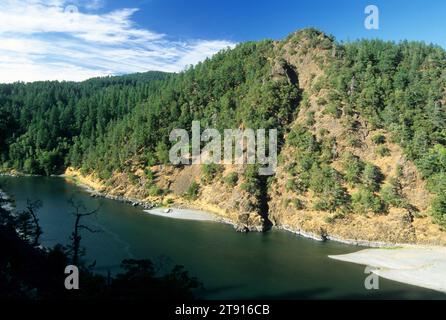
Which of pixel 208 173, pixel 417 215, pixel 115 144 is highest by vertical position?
pixel 115 144

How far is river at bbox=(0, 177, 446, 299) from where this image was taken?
5122cm

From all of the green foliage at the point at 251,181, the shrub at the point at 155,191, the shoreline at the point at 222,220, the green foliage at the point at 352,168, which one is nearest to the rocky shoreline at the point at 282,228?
the shoreline at the point at 222,220

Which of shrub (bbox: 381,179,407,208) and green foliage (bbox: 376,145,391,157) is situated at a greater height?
green foliage (bbox: 376,145,391,157)

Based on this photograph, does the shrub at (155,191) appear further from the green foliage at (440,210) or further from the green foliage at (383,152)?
the green foliage at (440,210)

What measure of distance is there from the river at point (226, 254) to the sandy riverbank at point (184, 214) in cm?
260

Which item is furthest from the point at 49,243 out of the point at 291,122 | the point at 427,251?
the point at 291,122

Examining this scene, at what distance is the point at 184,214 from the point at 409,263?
4857 cm

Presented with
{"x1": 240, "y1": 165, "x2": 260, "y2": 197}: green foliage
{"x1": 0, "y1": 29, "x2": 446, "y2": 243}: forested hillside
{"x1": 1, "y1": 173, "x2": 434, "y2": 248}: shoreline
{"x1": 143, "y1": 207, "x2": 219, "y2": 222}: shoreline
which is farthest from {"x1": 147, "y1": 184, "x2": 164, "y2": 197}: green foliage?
{"x1": 240, "y1": 165, "x2": 260, "y2": 197}: green foliage

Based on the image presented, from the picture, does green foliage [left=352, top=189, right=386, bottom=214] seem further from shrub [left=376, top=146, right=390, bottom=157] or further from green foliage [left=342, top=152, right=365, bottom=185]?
shrub [left=376, top=146, right=390, bottom=157]

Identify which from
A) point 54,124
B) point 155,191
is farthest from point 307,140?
point 54,124

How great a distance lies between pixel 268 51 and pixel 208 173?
5594 cm

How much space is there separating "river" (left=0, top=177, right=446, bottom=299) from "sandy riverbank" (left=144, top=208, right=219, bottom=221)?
2.60 meters

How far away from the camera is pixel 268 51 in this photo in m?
138
